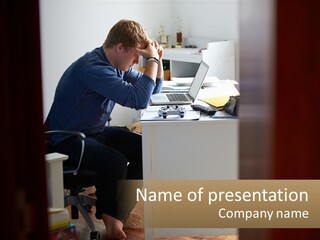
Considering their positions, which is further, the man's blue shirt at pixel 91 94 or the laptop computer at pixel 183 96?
the laptop computer at pixel 183 96

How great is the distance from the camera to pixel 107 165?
116 inches

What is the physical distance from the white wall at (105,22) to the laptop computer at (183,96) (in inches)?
33.3

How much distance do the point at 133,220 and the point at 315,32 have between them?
273 centimetres

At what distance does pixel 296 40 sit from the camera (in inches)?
31.3

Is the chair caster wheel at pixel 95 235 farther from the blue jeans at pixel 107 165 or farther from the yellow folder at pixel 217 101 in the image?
the yellow folder at pixel 217 101

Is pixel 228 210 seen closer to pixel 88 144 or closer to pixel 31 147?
pixel 31 147

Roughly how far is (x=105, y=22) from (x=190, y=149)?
211cm

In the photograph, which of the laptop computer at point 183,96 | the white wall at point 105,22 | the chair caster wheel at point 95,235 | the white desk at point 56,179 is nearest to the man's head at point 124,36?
the laptop computer at point 183,96

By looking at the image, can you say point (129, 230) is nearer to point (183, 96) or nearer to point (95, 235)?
point (95, 235)

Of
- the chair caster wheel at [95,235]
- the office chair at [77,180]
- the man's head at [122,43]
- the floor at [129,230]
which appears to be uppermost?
the man's head at [122,43]

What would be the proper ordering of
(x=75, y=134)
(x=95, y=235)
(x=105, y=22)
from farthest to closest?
(x=105, y=22), (x=95, y=235), (x=75, y=134)

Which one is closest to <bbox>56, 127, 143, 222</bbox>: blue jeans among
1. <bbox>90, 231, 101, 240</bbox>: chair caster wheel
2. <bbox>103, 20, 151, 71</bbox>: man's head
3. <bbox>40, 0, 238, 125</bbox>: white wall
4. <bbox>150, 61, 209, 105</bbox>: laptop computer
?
<bbox>90, 231, 101, 240</bbox>: chair caster wheel

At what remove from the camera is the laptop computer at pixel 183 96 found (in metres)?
3.32

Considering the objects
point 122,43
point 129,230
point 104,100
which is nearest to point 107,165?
point 104,100
